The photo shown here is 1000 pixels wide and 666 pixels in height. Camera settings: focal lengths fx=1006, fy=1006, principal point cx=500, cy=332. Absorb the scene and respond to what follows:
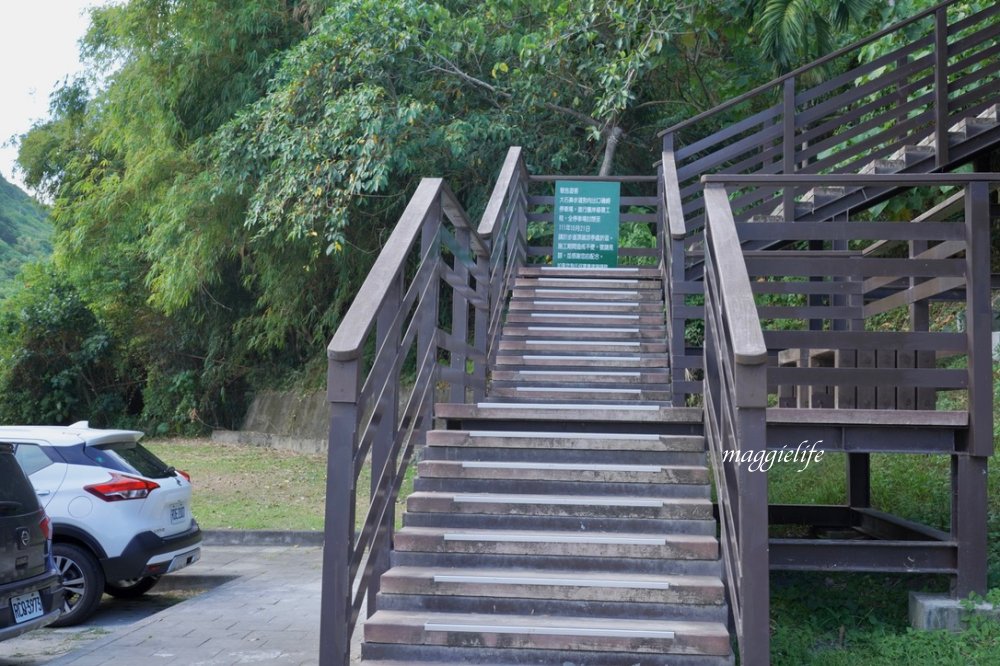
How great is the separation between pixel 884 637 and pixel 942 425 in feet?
3.82

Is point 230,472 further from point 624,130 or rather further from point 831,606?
point 831,606

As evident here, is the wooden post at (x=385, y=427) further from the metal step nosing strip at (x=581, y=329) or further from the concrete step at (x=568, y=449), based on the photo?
the metal step nosing strip at (x=581, y=329)

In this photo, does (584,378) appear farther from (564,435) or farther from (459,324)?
(564,435)

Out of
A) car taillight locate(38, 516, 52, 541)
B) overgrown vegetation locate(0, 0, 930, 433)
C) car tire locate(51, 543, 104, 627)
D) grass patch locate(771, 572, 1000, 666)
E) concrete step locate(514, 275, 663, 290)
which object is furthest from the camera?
overgrown vegetation locate(0, 0, 930, 433)

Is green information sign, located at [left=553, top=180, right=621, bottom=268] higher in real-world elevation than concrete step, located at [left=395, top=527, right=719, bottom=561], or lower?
higher

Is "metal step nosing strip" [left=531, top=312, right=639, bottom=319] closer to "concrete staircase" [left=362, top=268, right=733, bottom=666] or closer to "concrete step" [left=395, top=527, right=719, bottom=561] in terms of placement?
"concrete staircase" [left=362, top=268, right=733, bottom=666]

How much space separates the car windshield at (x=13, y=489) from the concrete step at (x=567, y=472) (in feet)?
7.74

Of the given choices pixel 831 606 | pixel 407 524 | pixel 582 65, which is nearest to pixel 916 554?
pixel 831 606

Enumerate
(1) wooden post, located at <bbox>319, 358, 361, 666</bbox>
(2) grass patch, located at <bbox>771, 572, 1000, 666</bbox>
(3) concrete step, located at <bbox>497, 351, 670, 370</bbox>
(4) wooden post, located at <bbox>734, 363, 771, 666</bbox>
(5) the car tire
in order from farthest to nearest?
(5) the car tire
(3) concrete step, located at <bbox>497, 351, 670, 370</bbox>
(2) grass patch, located at <bbox>771, 572, 1000, 666</bbox>
(1) wooden post, located at <bbox>319, 358, 361, 666</bbox>
(4) wooden post, located at <bbox>734, 363, 771, 666</bbox>

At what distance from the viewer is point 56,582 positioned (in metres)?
5.88

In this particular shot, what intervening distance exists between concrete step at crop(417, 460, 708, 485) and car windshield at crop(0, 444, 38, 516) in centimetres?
236

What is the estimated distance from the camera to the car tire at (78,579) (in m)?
7.38

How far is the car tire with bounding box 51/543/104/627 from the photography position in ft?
24.2

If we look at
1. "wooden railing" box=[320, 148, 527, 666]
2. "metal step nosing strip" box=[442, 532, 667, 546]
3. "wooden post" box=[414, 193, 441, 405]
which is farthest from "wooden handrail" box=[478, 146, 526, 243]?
"metal step nosing strip" box=[442, 532, 667, 546]
